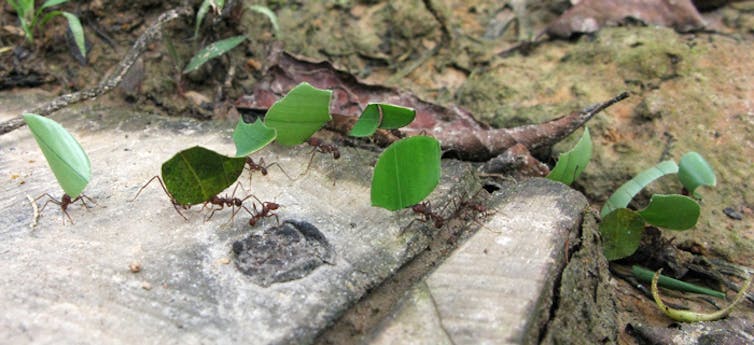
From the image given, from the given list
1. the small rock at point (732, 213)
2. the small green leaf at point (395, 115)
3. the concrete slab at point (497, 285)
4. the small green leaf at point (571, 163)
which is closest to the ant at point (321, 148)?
the small green leaf at point (395, 115)

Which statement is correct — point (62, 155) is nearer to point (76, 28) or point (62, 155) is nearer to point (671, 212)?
point (76, 28)

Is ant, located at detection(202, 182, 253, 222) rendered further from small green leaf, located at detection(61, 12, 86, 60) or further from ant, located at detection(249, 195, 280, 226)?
small green leaf, located at detection(61, 12, 86, 60)

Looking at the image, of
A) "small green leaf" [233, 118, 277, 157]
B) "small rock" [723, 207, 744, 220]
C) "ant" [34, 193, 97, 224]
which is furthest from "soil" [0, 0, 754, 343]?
"small green leaf" [233, 118, 277, 157]

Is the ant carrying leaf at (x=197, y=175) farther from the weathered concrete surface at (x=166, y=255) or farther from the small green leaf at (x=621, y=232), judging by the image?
the small green leaf at (x=621, y=232)

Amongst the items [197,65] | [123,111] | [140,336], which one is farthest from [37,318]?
[197,65]

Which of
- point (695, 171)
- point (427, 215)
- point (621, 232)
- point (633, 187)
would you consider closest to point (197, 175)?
point (427, 215)

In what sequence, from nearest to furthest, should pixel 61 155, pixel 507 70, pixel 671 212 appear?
1. pixel 61 155
2. pixel 671 212
3. pixel 507 70
